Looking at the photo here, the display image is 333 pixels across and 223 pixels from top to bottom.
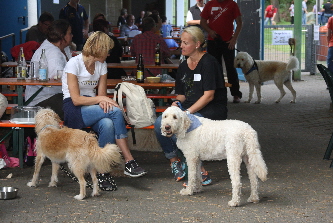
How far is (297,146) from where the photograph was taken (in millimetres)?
7965

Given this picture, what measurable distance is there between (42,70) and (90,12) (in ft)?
77.2

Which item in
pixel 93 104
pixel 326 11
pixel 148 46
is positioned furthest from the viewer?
pixel 326 11

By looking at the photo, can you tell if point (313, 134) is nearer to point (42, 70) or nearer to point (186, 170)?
point (186, 170)

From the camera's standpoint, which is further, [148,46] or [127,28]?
[127,28]

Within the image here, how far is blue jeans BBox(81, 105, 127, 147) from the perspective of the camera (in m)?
5.82

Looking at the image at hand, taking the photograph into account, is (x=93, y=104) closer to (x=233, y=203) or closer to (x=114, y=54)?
(x=233, y=203)

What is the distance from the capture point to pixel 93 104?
233 inches

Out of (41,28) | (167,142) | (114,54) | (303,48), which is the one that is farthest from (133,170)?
(303,48)

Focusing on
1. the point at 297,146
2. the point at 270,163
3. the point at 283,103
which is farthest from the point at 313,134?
the point at 283,103

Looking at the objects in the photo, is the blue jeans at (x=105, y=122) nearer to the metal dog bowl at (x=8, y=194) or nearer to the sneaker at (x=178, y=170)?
the sneaker at (x=178, y=170)

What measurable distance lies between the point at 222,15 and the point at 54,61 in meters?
5.27

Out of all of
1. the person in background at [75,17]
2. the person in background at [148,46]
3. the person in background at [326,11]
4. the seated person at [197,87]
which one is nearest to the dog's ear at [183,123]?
the seated person at [197,87]

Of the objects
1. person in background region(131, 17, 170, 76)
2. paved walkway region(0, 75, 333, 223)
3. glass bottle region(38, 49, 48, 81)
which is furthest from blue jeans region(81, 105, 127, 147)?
person in background region(131, 17, 170, 76)

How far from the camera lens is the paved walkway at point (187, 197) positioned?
15.9 ft
